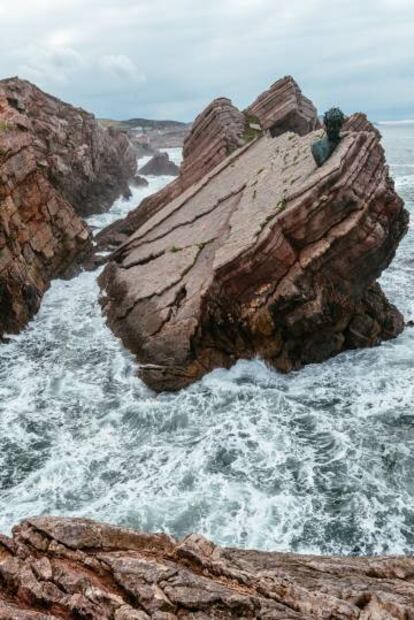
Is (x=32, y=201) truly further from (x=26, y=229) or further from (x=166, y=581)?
(x=166, y=581)

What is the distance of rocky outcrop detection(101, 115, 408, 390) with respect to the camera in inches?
731

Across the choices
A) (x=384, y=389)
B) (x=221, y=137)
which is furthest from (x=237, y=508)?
(x=221, y=137)

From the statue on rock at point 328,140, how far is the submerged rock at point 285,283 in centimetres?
29

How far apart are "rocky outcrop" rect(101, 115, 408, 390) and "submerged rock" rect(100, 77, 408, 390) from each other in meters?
0.04

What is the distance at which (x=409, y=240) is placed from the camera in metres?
35.2

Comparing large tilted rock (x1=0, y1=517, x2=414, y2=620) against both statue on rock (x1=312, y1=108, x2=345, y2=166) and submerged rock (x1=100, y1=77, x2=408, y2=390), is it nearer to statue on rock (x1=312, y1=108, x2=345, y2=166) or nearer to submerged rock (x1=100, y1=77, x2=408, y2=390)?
submerged rock (x1=100, y1=77, x2=408, y2=390)

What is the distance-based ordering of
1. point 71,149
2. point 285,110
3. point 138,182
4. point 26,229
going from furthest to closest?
point 138,182 → point 71,149 → point 285,110 → point 26,229

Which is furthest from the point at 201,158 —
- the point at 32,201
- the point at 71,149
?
the point at 32,201

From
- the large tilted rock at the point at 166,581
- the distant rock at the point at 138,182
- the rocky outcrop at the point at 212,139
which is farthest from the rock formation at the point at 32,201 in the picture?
the distant rock at the point at 138,182

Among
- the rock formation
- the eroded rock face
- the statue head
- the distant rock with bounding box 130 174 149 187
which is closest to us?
the statue head

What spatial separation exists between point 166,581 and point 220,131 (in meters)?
29.1

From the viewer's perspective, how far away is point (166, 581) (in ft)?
24.1

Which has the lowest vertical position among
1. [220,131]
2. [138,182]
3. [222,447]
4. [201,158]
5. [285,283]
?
[222,447]

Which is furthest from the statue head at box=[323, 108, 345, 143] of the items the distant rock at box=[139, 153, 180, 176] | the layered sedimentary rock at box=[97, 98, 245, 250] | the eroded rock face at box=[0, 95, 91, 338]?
the distant rock at box=[139, 153, 180, 176]
